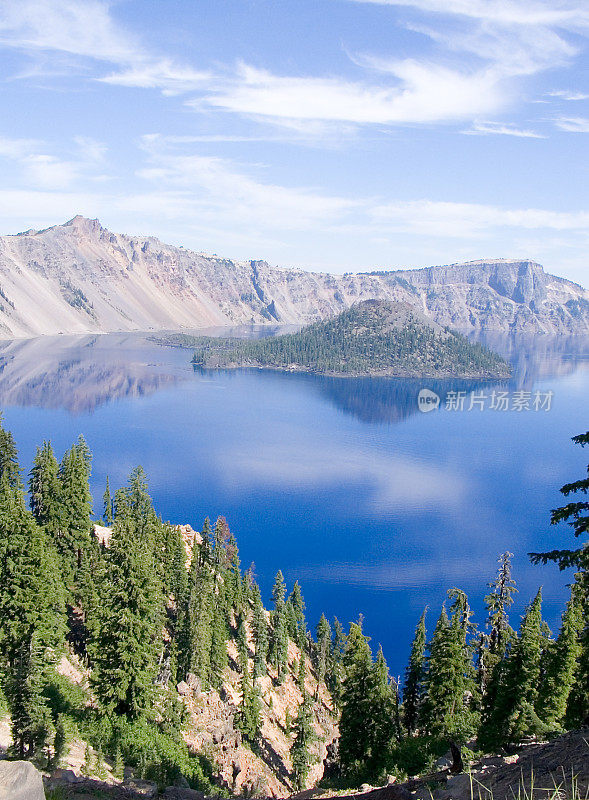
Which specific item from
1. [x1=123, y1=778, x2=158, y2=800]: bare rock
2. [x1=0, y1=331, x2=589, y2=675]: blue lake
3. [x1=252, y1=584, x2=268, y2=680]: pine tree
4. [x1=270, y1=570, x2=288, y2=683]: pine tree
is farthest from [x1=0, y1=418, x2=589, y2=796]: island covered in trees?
[x1=0, y1=331, x2=589, y2=675]: blue lake

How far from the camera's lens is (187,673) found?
4834 cm

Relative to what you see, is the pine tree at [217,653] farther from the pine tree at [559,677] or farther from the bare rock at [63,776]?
the bare rock at [63,776]

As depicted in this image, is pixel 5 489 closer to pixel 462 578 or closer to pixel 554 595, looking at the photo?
pixel 462 578

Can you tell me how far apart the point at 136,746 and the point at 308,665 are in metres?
44.7

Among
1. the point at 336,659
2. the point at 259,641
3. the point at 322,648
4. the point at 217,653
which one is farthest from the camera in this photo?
the point at 336,659

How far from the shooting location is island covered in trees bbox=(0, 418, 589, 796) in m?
28.8

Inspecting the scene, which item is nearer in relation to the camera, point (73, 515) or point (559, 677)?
point (559, 677)

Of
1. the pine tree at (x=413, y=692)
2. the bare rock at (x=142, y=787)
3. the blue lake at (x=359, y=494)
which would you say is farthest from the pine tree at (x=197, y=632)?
the blue lake at (x=359, y=494)

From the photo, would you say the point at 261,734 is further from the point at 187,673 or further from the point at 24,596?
the point at 24,596

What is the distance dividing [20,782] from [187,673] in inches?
1580

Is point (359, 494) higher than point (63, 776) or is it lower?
lower

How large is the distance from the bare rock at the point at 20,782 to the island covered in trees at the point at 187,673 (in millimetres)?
12927

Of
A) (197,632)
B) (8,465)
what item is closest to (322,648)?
(197,632)

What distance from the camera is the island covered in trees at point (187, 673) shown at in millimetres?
28750
